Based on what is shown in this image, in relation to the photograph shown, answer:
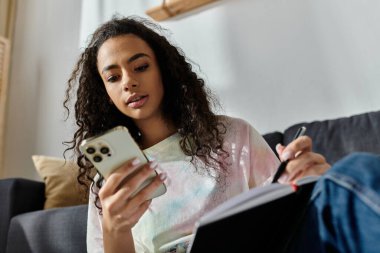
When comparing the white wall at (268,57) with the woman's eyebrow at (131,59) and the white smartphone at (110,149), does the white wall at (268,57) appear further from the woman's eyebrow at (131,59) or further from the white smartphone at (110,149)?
the white smartphone at (110,149)

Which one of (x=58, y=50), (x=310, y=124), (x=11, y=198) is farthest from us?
(x=58, y=50)

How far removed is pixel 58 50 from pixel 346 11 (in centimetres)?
143

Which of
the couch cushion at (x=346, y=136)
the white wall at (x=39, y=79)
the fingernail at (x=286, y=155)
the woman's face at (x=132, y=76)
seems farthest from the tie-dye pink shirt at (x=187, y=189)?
the white wall at (x=39, y=79)

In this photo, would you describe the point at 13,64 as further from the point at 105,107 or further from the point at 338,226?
the point at 338,226

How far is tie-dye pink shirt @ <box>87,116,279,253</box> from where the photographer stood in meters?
0.78

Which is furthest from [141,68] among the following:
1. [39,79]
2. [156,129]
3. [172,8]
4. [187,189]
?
[39,79]

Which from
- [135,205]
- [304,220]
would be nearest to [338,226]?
[304,220]

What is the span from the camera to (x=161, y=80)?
2.96ft

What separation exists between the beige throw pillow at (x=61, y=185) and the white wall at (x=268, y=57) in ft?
1.24

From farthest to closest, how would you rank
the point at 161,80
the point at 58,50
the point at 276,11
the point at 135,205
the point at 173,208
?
the point at 58,50
the point at 276,11
the point at 161,80
the point at 173,208
the point at 135,205

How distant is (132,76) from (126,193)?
0.32 metres

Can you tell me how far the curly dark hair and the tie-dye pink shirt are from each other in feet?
0.08

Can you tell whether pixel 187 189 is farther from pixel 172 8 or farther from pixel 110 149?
pixel 172 8

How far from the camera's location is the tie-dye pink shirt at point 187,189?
78 centimetres
